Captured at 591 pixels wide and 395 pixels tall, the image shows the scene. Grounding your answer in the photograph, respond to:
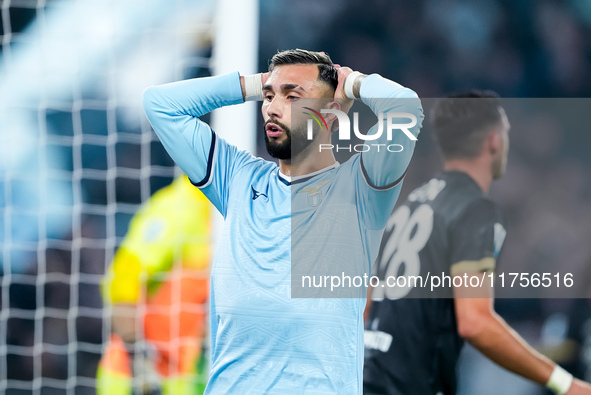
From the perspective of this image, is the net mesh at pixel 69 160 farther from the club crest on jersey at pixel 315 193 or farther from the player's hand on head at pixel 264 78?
the club crest on jersey at pixel 315 193

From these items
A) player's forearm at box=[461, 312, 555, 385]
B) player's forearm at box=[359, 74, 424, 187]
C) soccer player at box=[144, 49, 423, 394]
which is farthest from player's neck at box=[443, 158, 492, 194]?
player's forearm at box=[359, 74, 424, 187]

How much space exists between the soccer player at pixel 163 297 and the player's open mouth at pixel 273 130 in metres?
1.63

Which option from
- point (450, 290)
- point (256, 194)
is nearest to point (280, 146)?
point (256, 194)

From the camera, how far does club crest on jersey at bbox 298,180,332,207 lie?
1634mm

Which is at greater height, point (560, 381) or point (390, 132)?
point (390, 132)

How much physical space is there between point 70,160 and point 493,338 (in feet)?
9.12

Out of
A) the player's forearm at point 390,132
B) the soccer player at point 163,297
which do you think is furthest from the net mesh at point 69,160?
the player's forearm at point 390,132

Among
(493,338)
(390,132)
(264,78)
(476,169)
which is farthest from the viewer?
(476,169)

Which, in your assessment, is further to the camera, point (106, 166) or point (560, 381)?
point (106, 166)

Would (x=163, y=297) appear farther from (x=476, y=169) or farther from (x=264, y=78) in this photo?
(x=264, y=78)

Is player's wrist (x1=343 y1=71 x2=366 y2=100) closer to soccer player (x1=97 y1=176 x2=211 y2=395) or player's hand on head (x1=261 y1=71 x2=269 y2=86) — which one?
player's hand on head (x1=261 y1=71 x2=269 y2=86)

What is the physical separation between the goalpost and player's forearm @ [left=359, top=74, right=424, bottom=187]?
2.22 meters

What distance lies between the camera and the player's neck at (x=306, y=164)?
1.70 metres

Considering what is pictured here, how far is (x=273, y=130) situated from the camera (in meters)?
1.65
